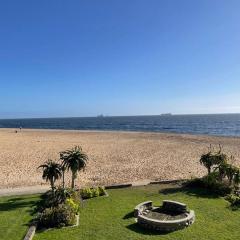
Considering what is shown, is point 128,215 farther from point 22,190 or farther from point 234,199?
point 22,190

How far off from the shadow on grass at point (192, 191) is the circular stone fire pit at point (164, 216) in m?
4.38

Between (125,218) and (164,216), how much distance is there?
2184 millimetres

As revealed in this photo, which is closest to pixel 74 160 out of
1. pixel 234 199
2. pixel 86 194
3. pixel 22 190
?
pixel 86 194

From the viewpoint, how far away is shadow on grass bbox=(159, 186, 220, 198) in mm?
23394

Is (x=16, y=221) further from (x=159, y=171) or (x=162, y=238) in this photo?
(x=159, y=171)

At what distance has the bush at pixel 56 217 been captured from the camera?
17.7 m

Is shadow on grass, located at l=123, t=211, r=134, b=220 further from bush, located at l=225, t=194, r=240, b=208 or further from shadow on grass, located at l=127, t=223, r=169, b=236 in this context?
bush, located at l=225, t=194, r=240, b=208

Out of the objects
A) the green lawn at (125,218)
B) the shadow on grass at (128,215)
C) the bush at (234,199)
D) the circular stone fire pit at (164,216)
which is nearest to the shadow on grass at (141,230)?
the green lawn at (125,218)

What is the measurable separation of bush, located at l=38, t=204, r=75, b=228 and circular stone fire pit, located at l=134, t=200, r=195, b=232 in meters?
3.70

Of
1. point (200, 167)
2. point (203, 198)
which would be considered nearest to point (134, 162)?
point (200, 167)

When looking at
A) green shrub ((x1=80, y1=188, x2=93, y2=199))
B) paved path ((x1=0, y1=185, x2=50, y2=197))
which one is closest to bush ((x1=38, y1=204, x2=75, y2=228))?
green shrub ((x1=80, y1=188, x2=93, y2=199))

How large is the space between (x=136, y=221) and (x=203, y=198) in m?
6.58

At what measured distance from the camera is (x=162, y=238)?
1569 cm

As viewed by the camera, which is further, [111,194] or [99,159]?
[99,159]
